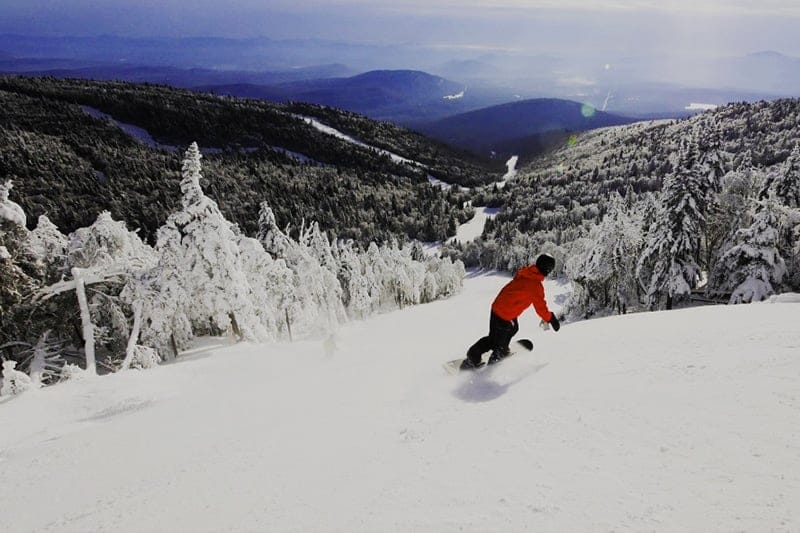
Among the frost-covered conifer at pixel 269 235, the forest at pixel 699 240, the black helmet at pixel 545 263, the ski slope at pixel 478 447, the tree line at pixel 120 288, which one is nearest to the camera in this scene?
the ski slope at pixel 478 447

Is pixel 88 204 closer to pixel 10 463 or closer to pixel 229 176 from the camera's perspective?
pixel 229 176

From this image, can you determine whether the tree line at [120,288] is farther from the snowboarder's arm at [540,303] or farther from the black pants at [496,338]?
the snowboarder's arm at [540,303]

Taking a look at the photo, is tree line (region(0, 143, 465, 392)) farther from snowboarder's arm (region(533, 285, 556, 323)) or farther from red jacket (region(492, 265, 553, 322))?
snowboarder's arm (region(533, 285, 556, 323))

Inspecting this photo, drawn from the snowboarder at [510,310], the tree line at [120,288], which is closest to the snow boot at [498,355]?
the snowboarder at [510,310]

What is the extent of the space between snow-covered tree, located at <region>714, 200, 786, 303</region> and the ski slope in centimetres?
1821

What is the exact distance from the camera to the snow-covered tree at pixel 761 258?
24.9 meters

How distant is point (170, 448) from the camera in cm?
788

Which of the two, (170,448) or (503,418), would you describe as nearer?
(503,418)

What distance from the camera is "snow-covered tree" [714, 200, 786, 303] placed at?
24922mm

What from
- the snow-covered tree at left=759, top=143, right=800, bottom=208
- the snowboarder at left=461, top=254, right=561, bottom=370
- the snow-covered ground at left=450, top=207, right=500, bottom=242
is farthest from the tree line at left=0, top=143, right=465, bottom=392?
the snow-covered ground at left=450, top=207, right=500, bottom=242

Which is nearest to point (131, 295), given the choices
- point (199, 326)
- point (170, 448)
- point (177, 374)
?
point (199, 326)

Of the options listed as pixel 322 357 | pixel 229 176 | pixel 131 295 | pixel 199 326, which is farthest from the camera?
pixel 229 176

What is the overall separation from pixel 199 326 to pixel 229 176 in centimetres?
17523

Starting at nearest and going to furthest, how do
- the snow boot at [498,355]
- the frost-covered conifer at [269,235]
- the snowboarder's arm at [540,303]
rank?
the snowboarder's arm at [540,303] → the snow boot at [498,355] → the frost-covered conifer at [269,235]
